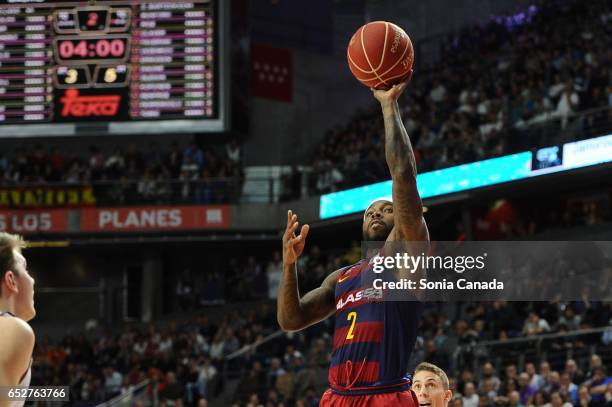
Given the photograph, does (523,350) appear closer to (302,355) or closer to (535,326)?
(535,326)

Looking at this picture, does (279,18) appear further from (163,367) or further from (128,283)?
(163,367)

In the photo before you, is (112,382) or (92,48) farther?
(112,382)

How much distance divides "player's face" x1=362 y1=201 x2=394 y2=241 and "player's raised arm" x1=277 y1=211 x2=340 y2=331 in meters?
0.38

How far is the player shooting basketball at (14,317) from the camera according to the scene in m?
4.21

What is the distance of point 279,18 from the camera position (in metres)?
28.6

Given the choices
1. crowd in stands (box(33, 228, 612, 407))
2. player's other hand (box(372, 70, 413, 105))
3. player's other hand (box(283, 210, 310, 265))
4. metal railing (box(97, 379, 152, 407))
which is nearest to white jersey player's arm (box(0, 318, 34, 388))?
player's other hand (box(283, 210, 310, 265))

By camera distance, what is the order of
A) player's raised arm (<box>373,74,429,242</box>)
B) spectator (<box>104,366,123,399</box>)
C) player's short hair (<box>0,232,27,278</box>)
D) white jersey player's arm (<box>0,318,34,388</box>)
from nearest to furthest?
1. white jersey player's arm (<box>0,318,34,388</box>)
2. player's short hair (<box>0,232,27,278</box>)
3. player's raised arm (<box>373,74,429,242</box>)
4. spectator (<box>104,366,123,399</box>)

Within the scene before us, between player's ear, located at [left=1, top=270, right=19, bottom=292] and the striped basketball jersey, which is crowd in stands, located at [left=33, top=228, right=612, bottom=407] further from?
player's ear, located at [left=1, top=270, right=19, bottom=292]

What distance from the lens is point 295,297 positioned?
5344 mm

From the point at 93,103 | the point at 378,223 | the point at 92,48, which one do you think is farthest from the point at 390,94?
the point at 93,103

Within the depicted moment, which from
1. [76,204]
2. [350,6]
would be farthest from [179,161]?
[350,6]

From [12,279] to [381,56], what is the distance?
2.00m

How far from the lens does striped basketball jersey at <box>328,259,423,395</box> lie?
16.4ft

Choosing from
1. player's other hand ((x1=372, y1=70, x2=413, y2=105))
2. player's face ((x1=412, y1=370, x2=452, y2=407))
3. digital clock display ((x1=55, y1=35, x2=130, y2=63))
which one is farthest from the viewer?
digital clock display ((x1=55, y1=35, x2=130, y2=63))
